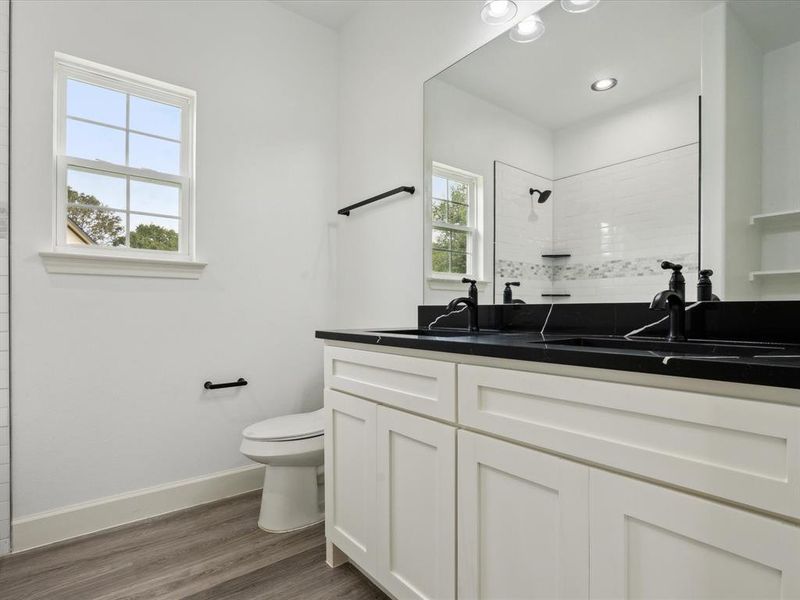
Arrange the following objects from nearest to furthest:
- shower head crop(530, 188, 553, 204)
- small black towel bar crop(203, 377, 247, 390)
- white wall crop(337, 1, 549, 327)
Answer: shower head crop(530, 188, 553, 204) < white wall crop(337, 1, 549, 327) < small black towel bar crop(203, 377, 247, 390)

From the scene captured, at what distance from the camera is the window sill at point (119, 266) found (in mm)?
1909

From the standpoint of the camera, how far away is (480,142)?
1.93m

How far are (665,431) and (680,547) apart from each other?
201mm

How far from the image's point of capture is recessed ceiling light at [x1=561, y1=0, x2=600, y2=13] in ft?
5.07

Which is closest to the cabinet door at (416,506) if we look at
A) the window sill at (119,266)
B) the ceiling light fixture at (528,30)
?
the window sill at (119,266)

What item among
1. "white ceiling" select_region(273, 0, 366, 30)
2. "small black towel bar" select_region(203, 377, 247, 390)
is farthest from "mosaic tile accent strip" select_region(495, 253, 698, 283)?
"white ceiling" select_region(273, 0, 366, 30)

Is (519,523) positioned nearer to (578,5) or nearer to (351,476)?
(351,476)

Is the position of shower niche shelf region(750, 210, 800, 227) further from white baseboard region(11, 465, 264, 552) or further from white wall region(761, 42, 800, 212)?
white baseboard region(11, 465, 264, 552)

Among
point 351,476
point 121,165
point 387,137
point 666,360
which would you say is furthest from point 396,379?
point 121,165

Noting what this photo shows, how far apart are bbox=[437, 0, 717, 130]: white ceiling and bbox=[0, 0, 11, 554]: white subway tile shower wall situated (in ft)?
6.37

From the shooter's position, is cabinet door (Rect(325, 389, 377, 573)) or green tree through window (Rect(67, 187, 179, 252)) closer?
cabinet door (Rect(325, 389, 377, 573))

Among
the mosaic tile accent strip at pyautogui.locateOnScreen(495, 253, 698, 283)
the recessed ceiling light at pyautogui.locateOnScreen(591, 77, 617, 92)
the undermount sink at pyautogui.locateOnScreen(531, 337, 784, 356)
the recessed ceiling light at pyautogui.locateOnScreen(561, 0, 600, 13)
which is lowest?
the undermount sink at pyautogui.locateOnScreen(531, 337, 784, 356)

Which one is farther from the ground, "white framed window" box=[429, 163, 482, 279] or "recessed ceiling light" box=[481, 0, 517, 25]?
"recessed ceiling light" box=[481, 0, 517, 25]

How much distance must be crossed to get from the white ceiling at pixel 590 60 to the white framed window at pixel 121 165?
1552mm
